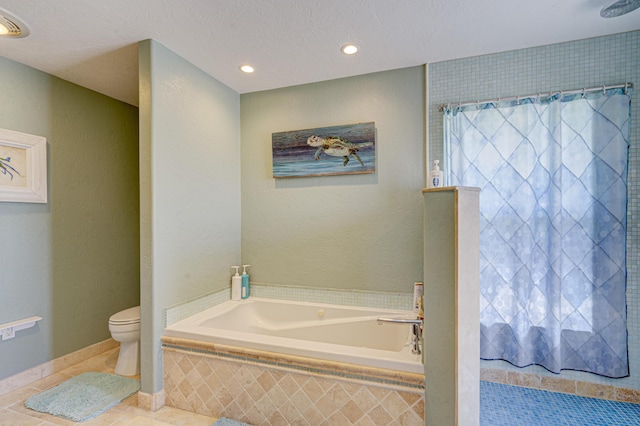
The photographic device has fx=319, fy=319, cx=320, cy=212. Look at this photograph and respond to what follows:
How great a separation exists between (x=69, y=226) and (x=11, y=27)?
58.6 inches

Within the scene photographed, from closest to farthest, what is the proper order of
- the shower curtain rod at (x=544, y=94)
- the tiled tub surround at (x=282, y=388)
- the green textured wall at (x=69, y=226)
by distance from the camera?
the tiled tub surround at (x=282, y=388)
the shower curtain rod at (x=544, y=94)
the green textured wall at (x=69, y=226)

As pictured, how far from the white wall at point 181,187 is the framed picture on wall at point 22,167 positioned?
1.00 metres

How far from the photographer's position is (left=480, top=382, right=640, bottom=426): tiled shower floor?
193 cm

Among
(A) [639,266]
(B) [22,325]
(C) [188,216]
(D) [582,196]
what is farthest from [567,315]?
(B) [22,325]

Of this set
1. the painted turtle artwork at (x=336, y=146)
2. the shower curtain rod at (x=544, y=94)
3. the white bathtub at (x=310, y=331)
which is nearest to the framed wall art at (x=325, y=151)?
the painted turtle artwork at (x=336, y=146)

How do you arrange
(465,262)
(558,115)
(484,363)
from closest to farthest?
(465,262) < (558,115) < (484,363)

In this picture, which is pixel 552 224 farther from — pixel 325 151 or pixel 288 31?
pixel 288 31

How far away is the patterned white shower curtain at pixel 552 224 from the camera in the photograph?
214 cm

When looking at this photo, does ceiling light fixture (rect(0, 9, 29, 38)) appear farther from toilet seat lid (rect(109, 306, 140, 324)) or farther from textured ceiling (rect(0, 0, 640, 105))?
toilet seat lid (rect(109, 306, 140, 324))

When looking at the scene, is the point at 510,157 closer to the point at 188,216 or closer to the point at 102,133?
the point at 188,216

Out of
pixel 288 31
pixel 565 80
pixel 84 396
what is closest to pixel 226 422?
pixel 84 396

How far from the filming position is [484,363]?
95.1 inches

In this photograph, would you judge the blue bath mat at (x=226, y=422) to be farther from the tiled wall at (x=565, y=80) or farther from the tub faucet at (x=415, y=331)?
the tiled wall at (x=565, y=80)

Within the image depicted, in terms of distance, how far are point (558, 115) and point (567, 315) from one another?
1.40m
